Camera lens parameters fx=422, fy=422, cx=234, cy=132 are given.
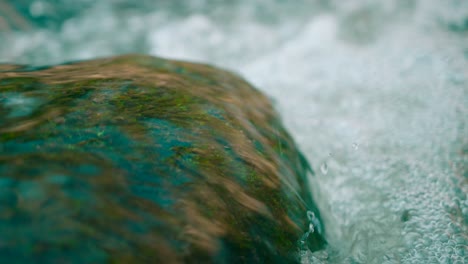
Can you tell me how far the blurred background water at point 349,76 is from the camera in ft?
9.66

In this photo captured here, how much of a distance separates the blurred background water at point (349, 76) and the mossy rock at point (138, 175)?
45 cm

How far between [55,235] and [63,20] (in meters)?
6.80

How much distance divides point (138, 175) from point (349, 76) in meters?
3.87

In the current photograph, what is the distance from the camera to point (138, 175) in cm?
194

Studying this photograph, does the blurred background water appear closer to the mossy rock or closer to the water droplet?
the water droplet

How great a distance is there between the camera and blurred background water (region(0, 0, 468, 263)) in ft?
9.66

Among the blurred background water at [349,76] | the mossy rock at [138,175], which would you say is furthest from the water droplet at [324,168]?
the mossy rock at [138,175]

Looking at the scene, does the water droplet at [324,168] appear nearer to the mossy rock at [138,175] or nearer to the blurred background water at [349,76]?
the blurred background water at [349,76]

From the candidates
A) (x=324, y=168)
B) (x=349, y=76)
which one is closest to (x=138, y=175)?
(x=324, y=168)

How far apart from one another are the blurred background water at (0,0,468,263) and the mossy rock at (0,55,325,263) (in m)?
0.45

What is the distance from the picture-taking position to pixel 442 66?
4.89m

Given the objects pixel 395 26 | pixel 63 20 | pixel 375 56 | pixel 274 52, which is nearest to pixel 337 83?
pixel 375 56

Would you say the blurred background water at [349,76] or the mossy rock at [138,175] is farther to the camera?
the blurred background water at [349,76]

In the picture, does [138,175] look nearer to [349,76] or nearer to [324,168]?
[324,168]
